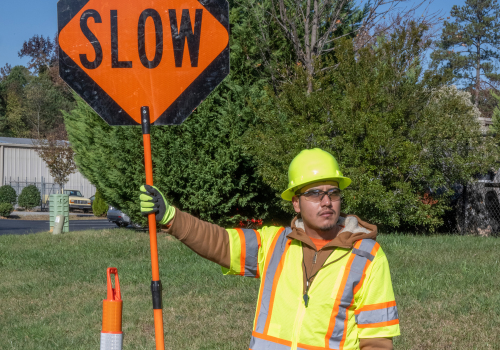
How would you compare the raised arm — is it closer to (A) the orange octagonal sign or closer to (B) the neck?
(B) the neck

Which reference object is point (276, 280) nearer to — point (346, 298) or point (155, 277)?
point (346, 298)

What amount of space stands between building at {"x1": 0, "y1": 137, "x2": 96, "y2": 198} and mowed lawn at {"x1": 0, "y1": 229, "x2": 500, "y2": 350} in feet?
95.5

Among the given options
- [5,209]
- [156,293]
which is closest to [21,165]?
[5,209]

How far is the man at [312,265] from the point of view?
2.47 m

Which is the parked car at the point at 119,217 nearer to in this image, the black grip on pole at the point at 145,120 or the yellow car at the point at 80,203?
the yellow car at the point at 80,203

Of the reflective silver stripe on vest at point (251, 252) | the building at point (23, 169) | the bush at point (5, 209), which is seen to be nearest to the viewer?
the reflective silver stripe on vest at point (251, 252)

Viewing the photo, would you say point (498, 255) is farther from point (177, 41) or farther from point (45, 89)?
point (45, 89)

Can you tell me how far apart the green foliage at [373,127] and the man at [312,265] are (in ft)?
25.4

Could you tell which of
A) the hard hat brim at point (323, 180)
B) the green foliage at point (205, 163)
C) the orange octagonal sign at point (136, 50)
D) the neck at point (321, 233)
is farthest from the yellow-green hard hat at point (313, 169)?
the green foliage at point (205, 163)

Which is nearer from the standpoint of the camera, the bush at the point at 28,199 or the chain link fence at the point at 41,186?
the bush at the point at 28,199

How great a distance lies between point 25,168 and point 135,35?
1590 inches

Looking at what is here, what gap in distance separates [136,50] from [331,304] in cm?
179

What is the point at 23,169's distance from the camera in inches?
1580

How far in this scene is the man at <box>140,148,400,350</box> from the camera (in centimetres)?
→ 247
